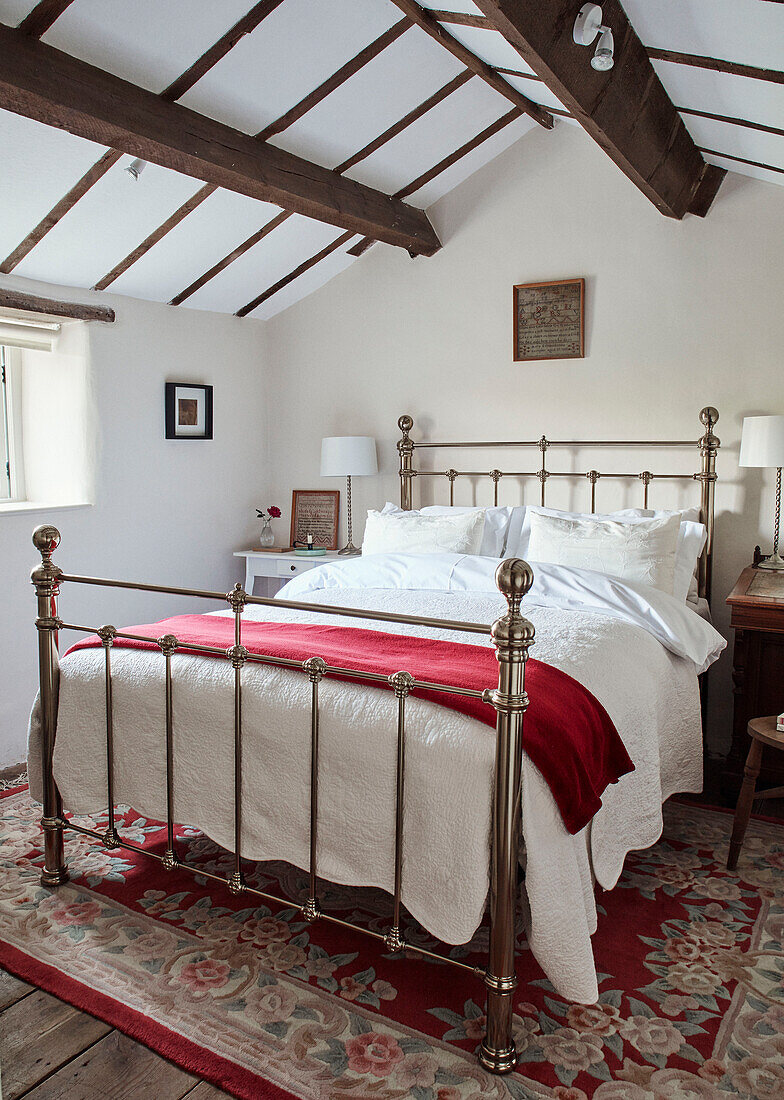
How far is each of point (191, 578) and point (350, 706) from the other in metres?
2.76

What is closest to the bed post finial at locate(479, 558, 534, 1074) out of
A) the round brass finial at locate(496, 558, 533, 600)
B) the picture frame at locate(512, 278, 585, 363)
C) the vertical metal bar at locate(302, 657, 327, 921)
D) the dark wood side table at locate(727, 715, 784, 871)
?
the round brass finial at locate(496, 558, 533, 600)

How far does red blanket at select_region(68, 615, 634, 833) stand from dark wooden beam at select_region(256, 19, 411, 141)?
187 centimetres

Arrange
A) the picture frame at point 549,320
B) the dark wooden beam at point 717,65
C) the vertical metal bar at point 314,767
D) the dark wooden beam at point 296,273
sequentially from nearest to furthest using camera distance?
the vertical metal bar at point 314,767, the dark wooden beam at point 717,65, the picture frame at point 549,320, the dark wooden beam at point 296,273

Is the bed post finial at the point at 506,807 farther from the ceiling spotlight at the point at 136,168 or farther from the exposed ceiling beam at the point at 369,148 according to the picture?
the exposed ceiling beam at the point at 369,148

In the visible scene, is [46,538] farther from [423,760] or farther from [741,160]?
[741,160]

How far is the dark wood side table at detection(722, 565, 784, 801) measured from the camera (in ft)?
10.0

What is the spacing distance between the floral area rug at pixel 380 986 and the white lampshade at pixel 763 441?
1.48 metres

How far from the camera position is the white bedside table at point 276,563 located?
4.51 metres

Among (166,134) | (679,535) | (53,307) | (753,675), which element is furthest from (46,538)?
(753,675)

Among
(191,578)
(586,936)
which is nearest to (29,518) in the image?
(191,578)

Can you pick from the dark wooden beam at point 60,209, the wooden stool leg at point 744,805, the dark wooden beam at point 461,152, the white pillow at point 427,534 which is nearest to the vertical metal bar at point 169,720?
the white pillow at point 427,534

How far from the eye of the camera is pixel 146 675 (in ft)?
7.84

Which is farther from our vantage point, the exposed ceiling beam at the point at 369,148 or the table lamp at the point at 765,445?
the exposed ceiling beam at the point at 369,148

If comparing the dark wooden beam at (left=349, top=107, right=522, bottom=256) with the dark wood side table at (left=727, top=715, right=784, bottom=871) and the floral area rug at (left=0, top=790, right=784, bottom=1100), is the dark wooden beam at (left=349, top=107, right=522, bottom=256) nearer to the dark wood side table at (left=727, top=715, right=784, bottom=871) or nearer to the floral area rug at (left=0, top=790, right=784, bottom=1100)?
the dark wood side table at (left=727, top=715, right=784, bottom=871)
